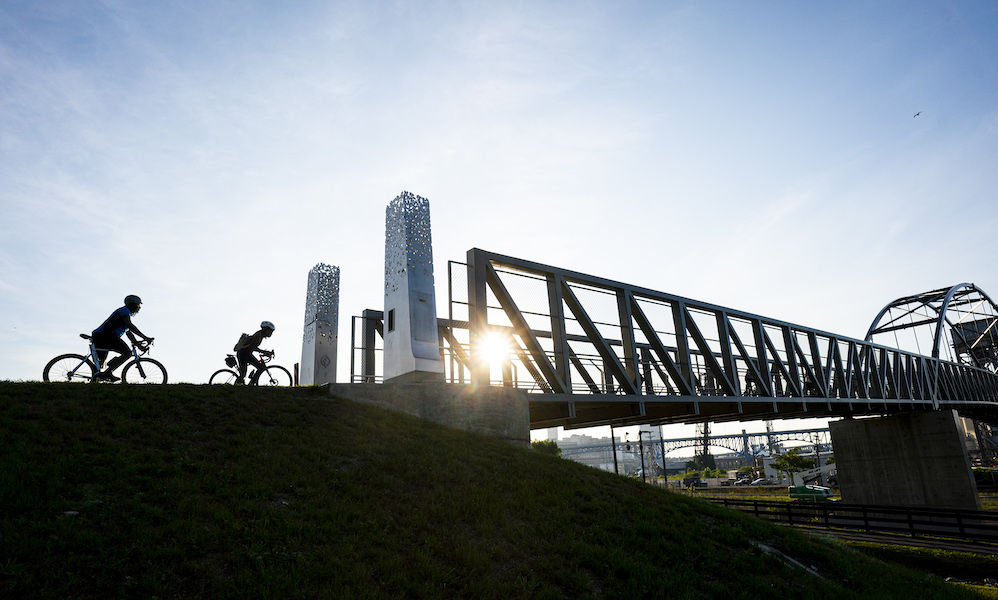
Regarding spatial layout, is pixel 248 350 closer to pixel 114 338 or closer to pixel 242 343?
pixel 242 343

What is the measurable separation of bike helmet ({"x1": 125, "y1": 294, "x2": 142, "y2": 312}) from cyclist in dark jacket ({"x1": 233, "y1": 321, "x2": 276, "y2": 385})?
313 centimetres

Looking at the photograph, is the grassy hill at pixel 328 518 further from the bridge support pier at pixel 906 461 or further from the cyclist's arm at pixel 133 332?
the bridge support pier at pixel 906 461

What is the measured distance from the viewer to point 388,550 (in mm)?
7766

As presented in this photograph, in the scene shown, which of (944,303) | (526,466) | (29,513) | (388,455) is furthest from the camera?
(944,303)

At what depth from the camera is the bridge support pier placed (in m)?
40.7

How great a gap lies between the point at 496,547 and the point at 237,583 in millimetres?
3817

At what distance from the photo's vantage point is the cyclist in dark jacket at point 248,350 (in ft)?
56.0

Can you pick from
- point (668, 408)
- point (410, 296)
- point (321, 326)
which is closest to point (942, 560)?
point (668, 408)

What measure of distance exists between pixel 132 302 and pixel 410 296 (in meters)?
7.27

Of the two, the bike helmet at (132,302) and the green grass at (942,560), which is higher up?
the bike helmet at (132,302)

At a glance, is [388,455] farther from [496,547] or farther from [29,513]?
[29,513]

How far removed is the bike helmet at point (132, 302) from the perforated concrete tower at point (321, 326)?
8275mm

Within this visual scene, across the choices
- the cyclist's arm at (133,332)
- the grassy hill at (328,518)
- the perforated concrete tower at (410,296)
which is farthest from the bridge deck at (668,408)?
the cyclist's arm at (133,332)

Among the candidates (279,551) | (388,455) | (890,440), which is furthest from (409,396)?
(890,440)
